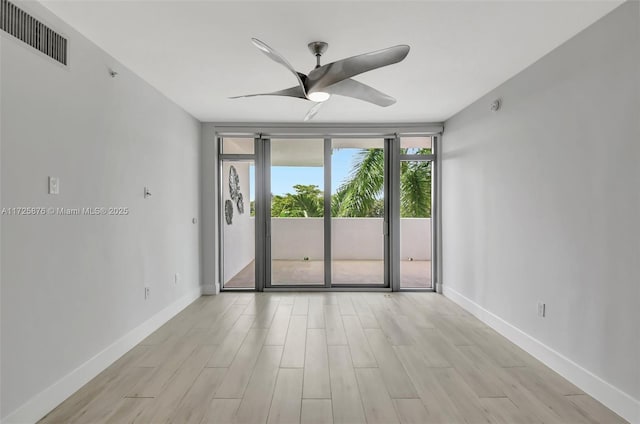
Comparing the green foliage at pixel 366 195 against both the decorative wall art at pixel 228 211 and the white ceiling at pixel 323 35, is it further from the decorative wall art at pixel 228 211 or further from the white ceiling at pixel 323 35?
the white ceiling at pixel 323 35

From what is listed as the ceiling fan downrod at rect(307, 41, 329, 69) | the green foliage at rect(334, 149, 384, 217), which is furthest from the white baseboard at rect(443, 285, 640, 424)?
the ceiling fan downrod at rect(307, 41, 329, 69)

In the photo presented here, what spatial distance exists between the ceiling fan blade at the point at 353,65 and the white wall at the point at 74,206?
1.65 metres

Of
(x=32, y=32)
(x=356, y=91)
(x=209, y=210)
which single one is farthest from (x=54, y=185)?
(x=209, y=210)

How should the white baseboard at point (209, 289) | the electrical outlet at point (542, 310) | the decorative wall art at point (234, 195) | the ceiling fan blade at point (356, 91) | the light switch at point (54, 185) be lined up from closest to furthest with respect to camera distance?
the light switch at point (54, 185) → the ceiling fan blade at point (356, 91) → the electrical outlet at point (542, 310) → the white baseboard at point (209, 289) → the decorative wall art at point (234, 195)

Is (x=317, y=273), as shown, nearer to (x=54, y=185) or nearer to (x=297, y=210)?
(x=297, y=210)

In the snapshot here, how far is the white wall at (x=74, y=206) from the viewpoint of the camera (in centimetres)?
190

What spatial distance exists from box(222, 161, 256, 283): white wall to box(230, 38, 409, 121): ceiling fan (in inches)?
109

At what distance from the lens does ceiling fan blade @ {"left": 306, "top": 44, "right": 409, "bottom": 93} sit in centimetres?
202

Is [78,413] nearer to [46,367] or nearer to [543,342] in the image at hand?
[46,367]

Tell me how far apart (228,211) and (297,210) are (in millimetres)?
1047

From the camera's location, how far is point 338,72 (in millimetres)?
2230

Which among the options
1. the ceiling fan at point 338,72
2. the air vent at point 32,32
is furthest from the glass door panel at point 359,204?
the air vent at point 32,32

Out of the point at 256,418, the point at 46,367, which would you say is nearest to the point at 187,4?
the point at 46,367

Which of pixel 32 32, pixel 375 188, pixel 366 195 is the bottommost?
pixel 366 195
